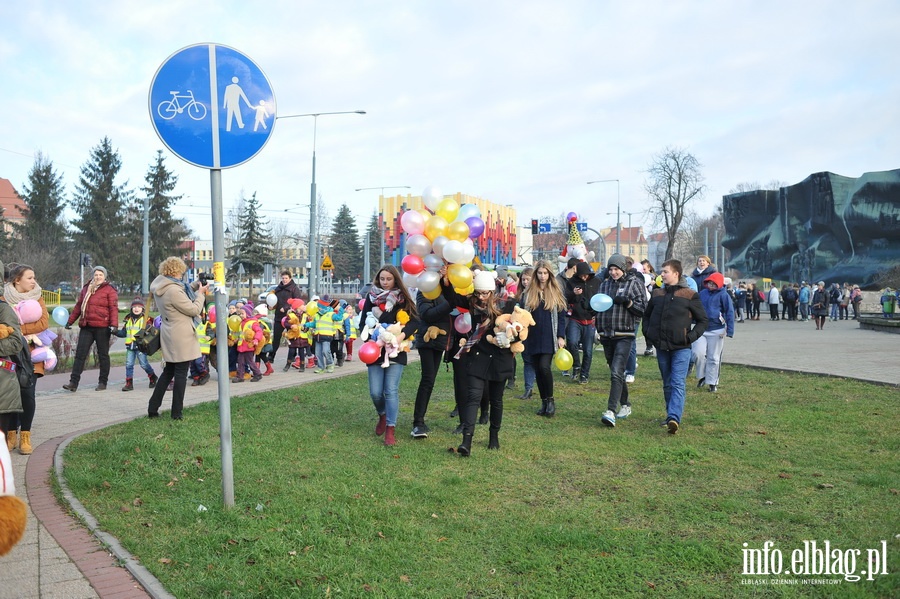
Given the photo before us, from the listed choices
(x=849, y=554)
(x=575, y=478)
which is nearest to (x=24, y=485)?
(x=575, y=478)

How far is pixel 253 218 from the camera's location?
62.1 meters

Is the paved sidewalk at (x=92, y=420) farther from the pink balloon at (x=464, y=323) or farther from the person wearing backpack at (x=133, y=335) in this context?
the pink balloon at (x=464, y=323)

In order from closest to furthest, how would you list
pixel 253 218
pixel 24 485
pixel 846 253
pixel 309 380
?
pixel 24 485 → pixel 309 380 → pixel 846 253 → pixel 253 218

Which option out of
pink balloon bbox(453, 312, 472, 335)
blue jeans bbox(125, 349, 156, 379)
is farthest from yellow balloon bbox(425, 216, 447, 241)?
blue jeans bbox(125, 349, 156, 379)

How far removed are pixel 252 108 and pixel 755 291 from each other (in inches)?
1420

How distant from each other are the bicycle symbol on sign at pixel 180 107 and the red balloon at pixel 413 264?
2.78 m

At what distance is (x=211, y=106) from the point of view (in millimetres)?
5027

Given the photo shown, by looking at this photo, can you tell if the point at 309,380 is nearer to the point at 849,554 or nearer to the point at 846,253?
the point at 849,554

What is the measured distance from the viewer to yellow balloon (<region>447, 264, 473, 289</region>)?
7109 millimetres

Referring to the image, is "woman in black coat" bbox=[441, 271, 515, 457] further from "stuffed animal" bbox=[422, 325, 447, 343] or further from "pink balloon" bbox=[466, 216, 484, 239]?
"pink balloon" bbox=[466, 216, 484, 239]

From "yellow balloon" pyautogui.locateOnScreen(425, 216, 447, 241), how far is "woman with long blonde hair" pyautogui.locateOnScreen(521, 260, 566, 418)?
2387 mm

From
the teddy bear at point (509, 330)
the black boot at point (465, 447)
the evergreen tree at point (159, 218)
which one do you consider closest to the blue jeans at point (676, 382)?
the teddy bear at point (509, 330)

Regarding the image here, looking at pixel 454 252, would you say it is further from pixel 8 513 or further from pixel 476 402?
pixel 8 513

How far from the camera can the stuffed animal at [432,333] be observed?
24.9 feet
